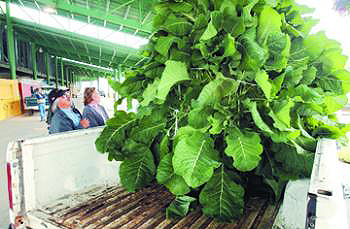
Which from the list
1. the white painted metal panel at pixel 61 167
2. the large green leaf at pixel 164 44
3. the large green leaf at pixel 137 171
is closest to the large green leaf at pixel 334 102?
the large green leaf at pixel 164 44

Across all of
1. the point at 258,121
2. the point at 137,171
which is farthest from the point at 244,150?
the point at 137,171

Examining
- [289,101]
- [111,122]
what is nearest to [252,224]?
[289,101]

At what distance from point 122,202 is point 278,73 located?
3.48ft

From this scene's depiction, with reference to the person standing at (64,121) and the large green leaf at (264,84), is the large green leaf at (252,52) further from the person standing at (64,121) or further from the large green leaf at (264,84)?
the person standing at (64,121)

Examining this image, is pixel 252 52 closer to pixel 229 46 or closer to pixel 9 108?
pixel 229 46

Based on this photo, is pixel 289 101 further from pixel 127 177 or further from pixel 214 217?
pixel 127 177

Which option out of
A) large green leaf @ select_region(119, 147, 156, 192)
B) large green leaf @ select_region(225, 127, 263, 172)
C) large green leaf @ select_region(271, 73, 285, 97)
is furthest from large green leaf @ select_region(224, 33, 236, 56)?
large green leaf @ select_region(119, 147, 156, 192)

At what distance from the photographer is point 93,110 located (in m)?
3.15

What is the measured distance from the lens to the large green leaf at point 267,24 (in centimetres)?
110

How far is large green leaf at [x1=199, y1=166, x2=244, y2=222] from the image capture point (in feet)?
3.59

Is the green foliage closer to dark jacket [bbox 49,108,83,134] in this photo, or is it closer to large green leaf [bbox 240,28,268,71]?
large green leaf [bbox 240,28,268,71]

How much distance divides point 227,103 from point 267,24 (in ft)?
1.32

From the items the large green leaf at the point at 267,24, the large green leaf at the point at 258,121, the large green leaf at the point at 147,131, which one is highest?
the large green leaf at the point at 267,24

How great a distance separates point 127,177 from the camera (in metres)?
1.34
